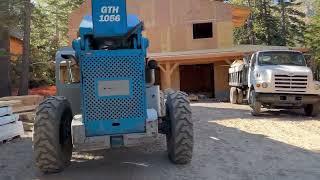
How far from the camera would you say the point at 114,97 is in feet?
24.0

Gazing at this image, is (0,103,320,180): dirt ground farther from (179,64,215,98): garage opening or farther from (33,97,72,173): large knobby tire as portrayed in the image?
(179,64,215,98): garage opening

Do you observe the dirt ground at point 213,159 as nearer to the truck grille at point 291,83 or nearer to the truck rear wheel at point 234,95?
the truck grille at point 291,83

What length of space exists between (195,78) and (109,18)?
1034 inches

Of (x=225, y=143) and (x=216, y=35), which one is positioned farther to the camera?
(x=216, y=35)

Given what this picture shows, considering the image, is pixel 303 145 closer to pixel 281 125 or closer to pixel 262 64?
pixel 281 125

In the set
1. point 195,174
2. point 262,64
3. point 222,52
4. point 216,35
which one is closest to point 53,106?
point 195,174

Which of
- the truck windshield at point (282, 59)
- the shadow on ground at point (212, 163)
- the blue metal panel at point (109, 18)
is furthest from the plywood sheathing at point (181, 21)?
the blue metal panel at point (109, 18)

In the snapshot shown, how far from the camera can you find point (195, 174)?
7.50 m

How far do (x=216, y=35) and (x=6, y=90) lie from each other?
44.0ft

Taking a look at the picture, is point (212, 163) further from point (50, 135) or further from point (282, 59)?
point (282, 59)

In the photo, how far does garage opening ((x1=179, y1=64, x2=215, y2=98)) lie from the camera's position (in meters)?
32.8

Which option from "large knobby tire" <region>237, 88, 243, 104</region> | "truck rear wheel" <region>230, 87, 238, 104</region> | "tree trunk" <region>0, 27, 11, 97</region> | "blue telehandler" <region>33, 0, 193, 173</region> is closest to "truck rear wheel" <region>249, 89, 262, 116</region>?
"large knobby tire" <region>237, 88, 243, 104</region>

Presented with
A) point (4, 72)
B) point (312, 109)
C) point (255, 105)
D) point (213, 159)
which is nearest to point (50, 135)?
point (213, 159)

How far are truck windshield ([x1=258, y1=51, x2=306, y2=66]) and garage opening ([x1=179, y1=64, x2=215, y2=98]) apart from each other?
15.7 meters
